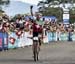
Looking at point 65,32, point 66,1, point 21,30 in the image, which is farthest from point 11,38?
point 66,1

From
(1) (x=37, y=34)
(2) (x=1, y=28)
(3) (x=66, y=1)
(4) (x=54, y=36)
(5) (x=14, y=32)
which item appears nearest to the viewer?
(1) (x=37, y=34)

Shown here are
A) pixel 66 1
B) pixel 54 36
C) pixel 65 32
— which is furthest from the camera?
pixel 66 1

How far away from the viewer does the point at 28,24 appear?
3184cm

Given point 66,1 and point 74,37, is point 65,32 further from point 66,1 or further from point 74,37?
point 66,1

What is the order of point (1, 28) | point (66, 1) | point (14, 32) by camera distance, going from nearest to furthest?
1. point (1, 28)
2. point (14, 32)
3. point (66, 1)

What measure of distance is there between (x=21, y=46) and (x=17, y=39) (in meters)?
1.25

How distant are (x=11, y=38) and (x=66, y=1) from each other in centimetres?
7381

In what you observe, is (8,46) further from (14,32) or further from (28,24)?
(28,24)

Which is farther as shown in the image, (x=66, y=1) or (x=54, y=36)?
(x=66, y=1)

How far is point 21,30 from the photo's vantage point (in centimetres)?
3042

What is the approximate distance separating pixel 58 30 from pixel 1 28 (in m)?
18.7

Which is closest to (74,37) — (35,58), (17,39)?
(17,39)

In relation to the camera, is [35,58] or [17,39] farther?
[17,39]

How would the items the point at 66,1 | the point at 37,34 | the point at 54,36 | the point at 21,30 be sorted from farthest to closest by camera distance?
1. the point at 66,1
2. the point at 54,36
3. the point at 21,30
4. the point at 37,34
